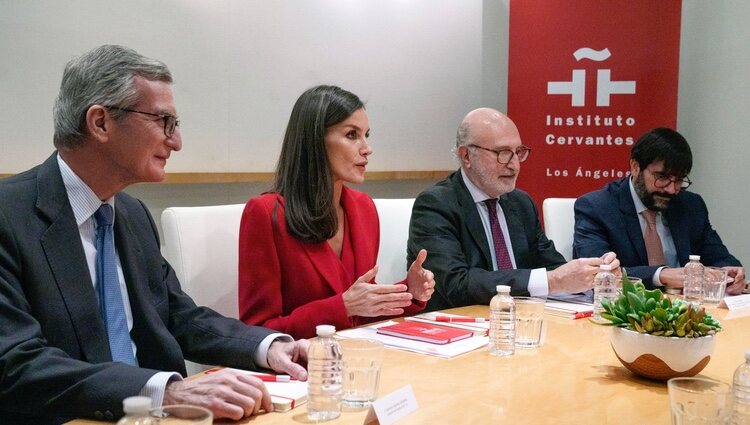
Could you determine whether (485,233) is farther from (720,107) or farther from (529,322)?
(720,107)

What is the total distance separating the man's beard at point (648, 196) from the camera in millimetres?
3577

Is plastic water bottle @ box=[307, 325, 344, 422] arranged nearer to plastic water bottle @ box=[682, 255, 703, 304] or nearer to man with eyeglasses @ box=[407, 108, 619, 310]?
man with eyeglasses @ box=[407, 108, 619, 310]

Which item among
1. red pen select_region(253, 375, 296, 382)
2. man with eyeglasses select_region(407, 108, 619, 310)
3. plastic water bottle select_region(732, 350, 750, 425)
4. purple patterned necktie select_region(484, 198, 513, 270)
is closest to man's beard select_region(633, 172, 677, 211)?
man with eyeglasses select_region(407, 108, 619, 310)

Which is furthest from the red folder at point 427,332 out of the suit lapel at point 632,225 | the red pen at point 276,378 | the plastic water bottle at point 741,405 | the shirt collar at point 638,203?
the shirt collar at point 638,203

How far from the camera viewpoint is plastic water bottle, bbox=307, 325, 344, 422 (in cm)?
142

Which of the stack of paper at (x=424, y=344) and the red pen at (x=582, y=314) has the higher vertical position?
the stack of paper at (x=424, y=344)

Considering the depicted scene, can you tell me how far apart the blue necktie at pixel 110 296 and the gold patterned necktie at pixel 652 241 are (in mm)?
2624

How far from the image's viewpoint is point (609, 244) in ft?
11.6

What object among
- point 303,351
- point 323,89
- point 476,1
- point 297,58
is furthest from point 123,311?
point 476,1

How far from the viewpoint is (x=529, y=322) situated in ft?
6.53

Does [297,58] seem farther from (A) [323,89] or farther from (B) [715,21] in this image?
(B) [715,21]

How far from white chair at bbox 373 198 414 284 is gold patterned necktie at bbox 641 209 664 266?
4.23 ft

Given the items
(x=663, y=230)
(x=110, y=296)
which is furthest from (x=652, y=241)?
(x=110, y=296)

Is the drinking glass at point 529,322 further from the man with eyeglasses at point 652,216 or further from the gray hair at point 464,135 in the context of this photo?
the man with eyeglasses at point 652,216
